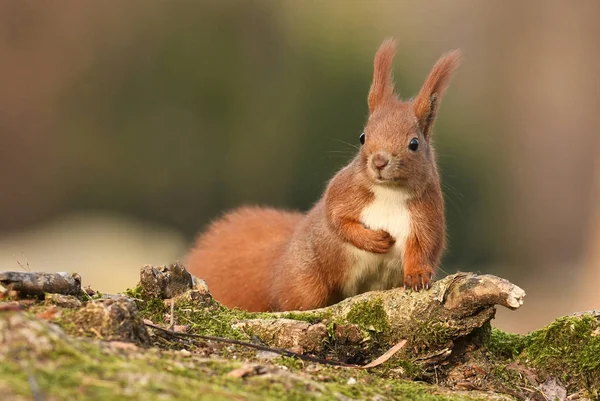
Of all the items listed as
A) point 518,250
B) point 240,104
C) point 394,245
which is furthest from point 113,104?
point 394,245

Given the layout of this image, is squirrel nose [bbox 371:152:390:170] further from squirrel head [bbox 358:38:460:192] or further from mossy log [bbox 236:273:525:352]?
mossy log [bbox 236:273:525:352]

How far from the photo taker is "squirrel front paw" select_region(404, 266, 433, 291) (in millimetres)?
3499

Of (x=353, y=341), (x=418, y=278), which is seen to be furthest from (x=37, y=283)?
(x=418, y=278)

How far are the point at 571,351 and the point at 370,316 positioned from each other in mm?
782

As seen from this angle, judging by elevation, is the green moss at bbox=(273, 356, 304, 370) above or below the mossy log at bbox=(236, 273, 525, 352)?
below

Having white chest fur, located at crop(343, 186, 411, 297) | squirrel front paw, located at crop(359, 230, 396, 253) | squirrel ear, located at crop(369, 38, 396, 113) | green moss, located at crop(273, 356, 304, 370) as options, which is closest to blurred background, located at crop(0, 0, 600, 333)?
squirrel ear, located at crop(369, 38, 396, 113)

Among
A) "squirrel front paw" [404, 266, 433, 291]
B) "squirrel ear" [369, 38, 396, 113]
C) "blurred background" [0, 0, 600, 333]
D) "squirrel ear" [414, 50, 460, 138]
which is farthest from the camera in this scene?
"blurred background" [0, 0, 600, 333]

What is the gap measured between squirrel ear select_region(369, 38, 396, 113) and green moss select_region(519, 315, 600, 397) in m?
1.60

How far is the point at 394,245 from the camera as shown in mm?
4059

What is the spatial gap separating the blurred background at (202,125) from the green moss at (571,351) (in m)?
7.42

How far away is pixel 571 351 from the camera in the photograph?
3229mm

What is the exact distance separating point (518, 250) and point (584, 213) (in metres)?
1.36

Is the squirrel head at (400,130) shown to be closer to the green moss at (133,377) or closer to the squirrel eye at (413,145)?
the squirrel eye at (413,145)

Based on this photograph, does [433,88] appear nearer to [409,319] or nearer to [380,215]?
[380,215]
